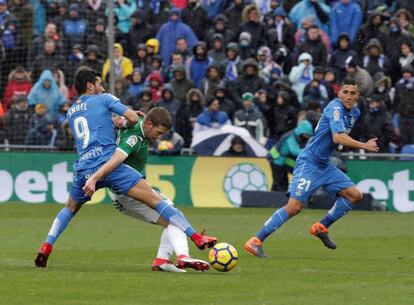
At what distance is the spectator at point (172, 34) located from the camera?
27.5m

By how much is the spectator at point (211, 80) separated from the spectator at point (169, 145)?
1.81 metres

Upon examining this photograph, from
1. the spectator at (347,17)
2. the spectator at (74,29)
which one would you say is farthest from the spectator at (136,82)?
the spectator at (347,17)

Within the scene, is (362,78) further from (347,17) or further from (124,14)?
(124,14)

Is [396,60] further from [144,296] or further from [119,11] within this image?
[144,296]

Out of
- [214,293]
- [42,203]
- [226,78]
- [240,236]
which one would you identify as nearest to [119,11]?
[226,78]

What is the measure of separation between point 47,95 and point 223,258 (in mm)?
14396

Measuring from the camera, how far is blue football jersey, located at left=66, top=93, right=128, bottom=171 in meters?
12.9

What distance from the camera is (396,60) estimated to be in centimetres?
2569

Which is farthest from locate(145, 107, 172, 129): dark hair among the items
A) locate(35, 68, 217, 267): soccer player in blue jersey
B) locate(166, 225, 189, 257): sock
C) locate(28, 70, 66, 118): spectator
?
locate(28, 70, 66, 118): spectator

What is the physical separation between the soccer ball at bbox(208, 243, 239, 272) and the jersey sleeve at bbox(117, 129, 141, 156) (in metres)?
1.35

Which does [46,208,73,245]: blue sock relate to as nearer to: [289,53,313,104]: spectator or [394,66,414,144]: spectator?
[394,66,414,144]: spectator

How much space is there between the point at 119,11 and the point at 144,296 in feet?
62.9

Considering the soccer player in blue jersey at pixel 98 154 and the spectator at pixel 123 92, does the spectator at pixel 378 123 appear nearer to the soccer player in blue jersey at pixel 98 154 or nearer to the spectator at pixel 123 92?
the spectator at pixel 123 92

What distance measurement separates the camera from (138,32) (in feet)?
93.1
